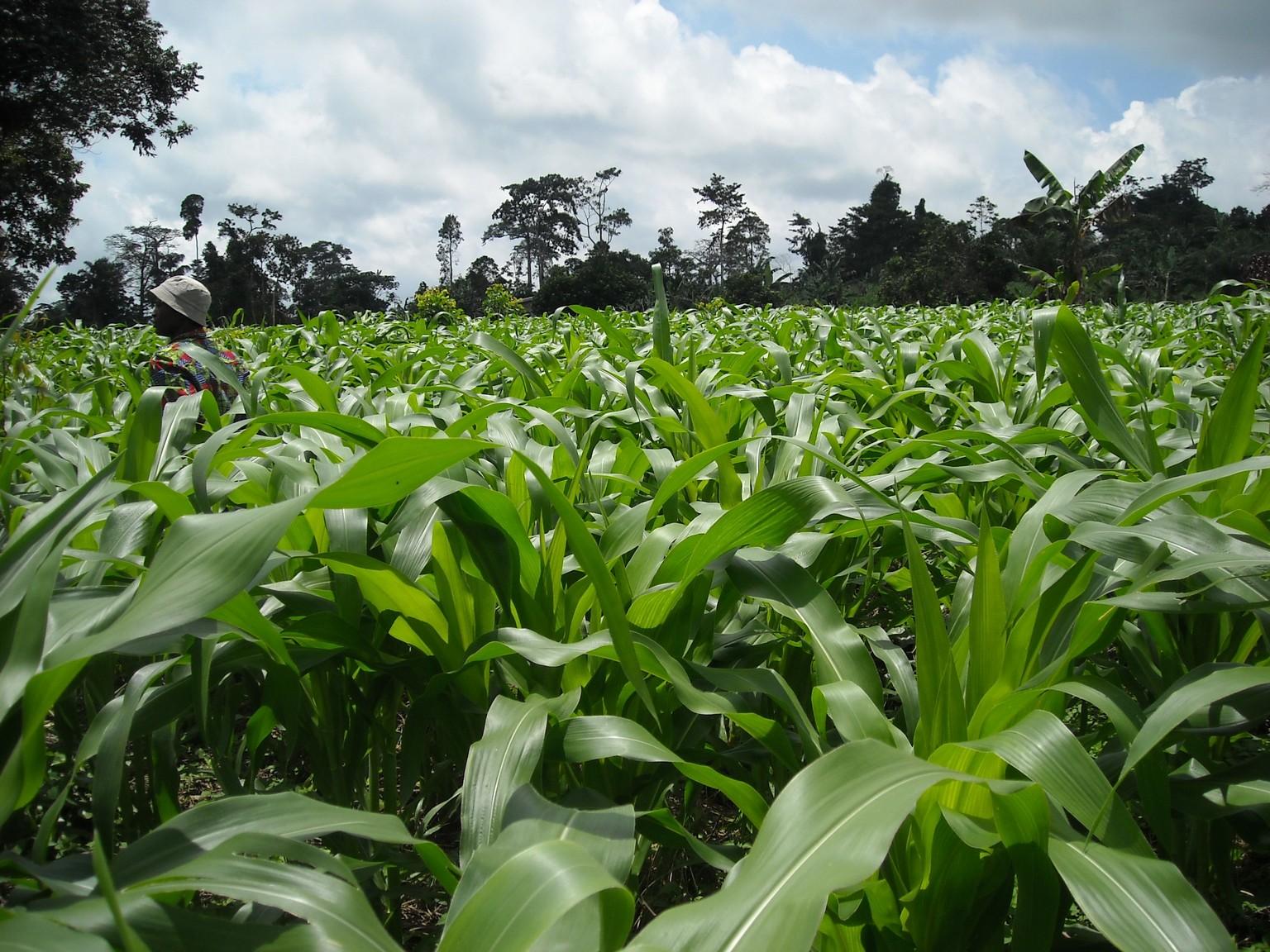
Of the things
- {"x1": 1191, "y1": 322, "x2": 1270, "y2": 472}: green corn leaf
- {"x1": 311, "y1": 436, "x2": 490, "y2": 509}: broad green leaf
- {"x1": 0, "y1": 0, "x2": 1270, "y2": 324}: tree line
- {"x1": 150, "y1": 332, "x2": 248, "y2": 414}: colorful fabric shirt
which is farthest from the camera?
{"x1": 0, "y1": 0, "x2": 1270, "y2": 324}: tree line

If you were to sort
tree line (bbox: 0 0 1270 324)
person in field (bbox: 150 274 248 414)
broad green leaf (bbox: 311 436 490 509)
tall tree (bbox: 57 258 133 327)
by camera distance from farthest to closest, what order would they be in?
tall tree (bbox: 57 258 133 327), tree line (bbox: 0 0 1270 324), person in field (bbox: 150 274 248 414), broad green leaf (bbox: 311 436 490 509)

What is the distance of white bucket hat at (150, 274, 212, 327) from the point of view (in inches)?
141

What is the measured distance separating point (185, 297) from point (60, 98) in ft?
75.2

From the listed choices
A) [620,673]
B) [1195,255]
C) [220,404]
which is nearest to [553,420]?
[620,673]

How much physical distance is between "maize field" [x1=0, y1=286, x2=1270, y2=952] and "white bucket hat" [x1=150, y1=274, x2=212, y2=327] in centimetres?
212

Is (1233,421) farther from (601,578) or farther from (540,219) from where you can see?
(540,219)

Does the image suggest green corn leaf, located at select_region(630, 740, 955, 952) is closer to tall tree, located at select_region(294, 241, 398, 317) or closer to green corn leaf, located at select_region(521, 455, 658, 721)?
green corn leaf, located at select_region(521, 455, 658, 721)

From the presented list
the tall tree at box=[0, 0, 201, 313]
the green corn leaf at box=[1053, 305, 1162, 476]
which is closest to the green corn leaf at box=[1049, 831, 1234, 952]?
the green corn leaf at box=[1053, 305, 1162, 476]

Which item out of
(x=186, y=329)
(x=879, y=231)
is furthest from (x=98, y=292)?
(x=186, y=329)

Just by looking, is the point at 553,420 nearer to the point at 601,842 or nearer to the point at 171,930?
the point at 601,842

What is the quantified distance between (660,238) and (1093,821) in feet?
238

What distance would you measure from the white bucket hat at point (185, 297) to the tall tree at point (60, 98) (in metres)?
18.8

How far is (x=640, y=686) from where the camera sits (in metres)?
0.78

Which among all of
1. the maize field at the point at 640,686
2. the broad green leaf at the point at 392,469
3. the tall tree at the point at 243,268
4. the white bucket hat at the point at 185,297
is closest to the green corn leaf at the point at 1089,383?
the maize field at the point at 640,686
